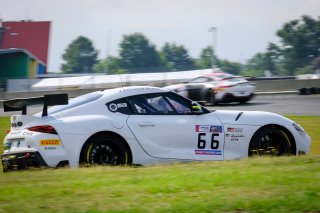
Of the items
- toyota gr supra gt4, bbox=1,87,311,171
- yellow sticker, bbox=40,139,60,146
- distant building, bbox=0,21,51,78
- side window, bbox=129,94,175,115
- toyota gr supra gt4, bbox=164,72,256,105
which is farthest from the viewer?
distant building, bbox=0,21,51,78

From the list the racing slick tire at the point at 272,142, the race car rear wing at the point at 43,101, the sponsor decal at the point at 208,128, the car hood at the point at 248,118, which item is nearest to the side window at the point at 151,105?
the sponsor decal at the point at 208,128

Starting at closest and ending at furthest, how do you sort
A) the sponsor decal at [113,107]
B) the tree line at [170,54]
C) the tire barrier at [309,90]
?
1. the sponsor decal at [113,107]
2. the tire barrier at [309,90]
3. the tree line at [170,54]

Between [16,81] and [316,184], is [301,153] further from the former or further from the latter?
[16,81]

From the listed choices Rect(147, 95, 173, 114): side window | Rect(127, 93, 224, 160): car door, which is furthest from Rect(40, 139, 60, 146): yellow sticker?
Rect(147, 95, 173, 114): side window

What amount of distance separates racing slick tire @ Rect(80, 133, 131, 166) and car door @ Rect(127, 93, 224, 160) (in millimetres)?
293

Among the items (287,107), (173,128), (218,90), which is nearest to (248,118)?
(173,128)

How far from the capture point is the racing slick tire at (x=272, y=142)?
970 cm

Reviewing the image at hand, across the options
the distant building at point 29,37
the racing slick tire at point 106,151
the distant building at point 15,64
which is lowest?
the racing slick tire at point 106,151

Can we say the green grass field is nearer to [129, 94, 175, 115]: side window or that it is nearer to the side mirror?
[129, 94, 175, 115]: side window

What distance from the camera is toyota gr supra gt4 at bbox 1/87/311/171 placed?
8.66 meters

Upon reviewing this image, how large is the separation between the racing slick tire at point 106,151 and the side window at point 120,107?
442 millimetres

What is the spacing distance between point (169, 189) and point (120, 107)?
312 cm

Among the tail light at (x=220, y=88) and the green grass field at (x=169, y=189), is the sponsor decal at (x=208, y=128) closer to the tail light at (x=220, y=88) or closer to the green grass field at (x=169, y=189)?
the green grass field at (x=169, y=189)

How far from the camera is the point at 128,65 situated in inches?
5640
